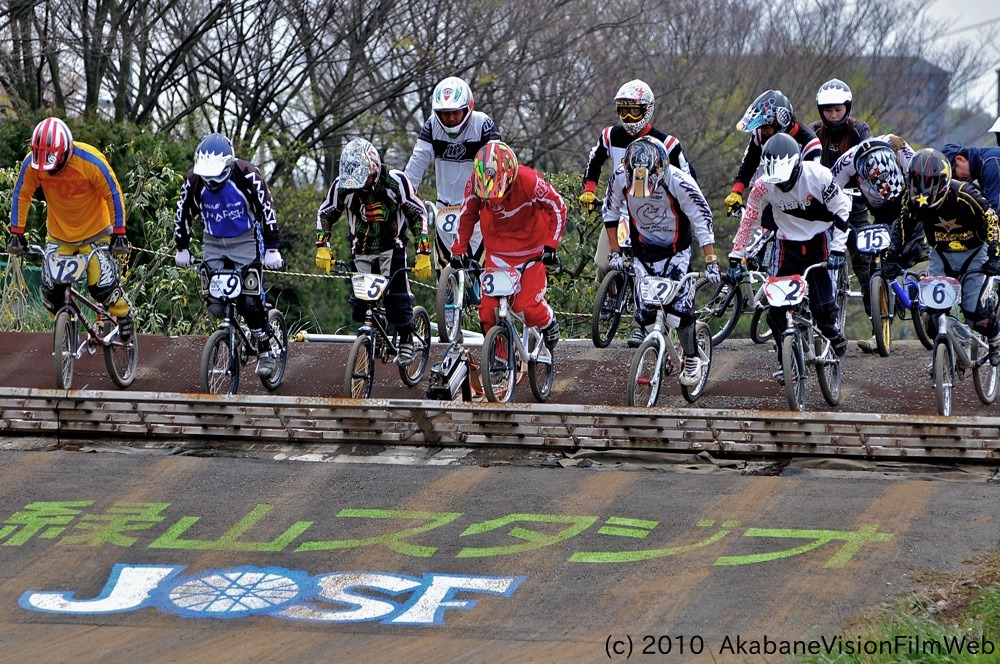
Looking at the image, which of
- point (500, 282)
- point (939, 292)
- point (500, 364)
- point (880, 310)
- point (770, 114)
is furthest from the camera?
point (880, 310)

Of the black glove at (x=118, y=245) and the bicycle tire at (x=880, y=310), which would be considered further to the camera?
the bicycle tire at (x=880, y=310)

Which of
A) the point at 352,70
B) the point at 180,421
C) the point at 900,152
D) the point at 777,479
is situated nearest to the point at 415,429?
the point at 180,421

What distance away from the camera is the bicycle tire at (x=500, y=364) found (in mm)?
9781

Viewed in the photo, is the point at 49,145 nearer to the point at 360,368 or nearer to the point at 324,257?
the point at 324,257

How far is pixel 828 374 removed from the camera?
10.4 metres

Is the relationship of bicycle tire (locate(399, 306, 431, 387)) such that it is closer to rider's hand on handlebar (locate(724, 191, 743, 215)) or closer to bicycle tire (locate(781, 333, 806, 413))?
rider's hand on handlebar (locate(724, 191, 743, 215))

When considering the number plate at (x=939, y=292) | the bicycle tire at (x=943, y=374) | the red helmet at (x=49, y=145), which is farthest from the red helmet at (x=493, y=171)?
the red helmet at (x=49, y=145)

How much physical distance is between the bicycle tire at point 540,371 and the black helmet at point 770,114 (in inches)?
103

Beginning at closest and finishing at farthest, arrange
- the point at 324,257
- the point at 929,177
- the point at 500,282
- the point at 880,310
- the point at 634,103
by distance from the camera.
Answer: the point at 929,177 < the point at 500,282 < the point at 324,257 < the point at 634,103 < the point at 880,310

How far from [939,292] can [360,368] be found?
4422 millimetres

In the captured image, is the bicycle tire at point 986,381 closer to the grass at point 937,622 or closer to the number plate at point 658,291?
the number plate at point 658,291

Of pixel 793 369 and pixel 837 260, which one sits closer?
pixel 793 369

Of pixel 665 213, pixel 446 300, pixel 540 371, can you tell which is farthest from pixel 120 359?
pixel 665 213

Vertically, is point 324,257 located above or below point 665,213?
below
